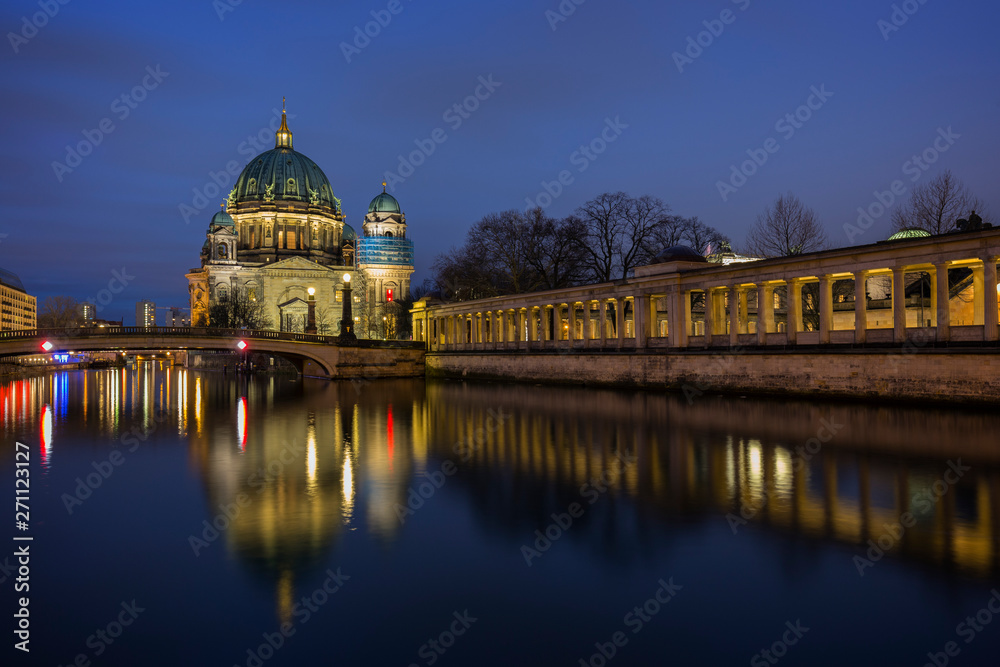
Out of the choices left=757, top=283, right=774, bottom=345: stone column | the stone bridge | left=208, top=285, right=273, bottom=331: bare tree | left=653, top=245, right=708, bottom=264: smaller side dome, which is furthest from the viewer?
left=208, top=285, right=273, bottom=331: bare tree

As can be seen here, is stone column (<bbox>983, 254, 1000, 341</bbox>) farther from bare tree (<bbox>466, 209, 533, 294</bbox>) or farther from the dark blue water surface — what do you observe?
bare tree (<bbox>466, 209, 533, 294</bbox>)

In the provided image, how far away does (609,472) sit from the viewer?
13.5 meters

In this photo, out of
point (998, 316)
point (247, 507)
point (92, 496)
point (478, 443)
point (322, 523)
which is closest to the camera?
point (322, 523)

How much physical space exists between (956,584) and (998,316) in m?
23.9

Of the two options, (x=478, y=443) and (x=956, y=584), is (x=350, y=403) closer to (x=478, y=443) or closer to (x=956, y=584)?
(x=478, y=443)

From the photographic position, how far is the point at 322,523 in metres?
10.0

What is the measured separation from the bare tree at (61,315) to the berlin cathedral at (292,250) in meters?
27.1

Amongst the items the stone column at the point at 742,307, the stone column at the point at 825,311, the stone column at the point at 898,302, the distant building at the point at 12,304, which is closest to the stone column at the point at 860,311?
the stone column at the point at 898,302

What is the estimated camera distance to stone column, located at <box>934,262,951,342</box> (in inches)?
1070

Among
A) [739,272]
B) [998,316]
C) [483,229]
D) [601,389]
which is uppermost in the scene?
[483,229]

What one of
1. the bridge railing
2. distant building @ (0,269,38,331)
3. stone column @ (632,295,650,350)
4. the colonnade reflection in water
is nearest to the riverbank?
stone column @ (632,295,650,350)

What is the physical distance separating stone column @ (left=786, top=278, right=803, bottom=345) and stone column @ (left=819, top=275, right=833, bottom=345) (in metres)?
1.17

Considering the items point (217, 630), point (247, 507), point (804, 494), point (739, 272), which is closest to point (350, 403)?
point (739, 272)

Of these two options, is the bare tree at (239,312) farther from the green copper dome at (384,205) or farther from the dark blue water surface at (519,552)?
the dark blue water surface at (519,552)
